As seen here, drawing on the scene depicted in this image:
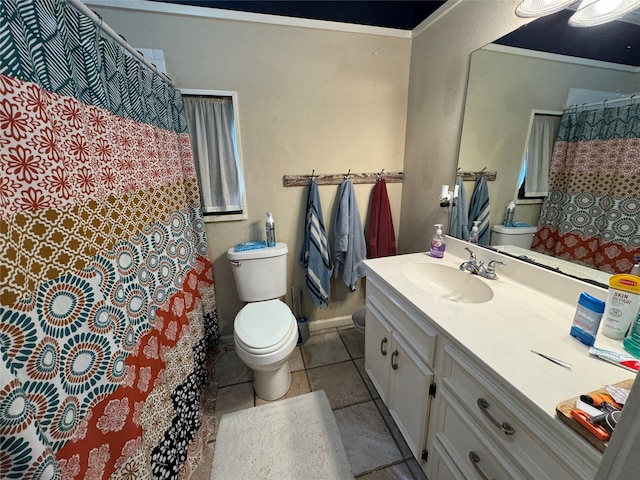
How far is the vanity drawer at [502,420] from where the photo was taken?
58 centimetres

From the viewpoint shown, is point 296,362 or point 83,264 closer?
point 83,264

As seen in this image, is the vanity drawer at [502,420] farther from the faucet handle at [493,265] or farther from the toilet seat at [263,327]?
the toilet seat at [263,327]

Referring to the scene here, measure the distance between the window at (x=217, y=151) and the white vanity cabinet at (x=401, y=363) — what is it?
3.66 ft

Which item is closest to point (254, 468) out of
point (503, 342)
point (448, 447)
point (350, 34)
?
point (448, 447)

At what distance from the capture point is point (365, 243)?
2.02 metres

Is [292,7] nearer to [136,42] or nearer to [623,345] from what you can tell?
[136,42]

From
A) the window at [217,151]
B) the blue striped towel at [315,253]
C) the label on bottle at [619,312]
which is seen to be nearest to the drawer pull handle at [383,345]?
the blue striped towel at [315,253]

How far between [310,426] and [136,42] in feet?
7.73

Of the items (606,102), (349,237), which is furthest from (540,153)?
(349,237)

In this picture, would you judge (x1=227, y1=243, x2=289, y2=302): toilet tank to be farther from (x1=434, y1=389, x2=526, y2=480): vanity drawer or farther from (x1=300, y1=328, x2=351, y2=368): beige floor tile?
(x1=434, y1=389, x2=526, y2=480): vanity drawer

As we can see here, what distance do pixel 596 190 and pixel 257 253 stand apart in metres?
1.63

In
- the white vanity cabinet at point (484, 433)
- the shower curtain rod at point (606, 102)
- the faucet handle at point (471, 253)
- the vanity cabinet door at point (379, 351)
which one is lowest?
the vanity cabinet door at point (379, 351)

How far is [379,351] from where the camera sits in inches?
54.2

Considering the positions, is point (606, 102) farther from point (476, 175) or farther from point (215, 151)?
point (215, 151)
